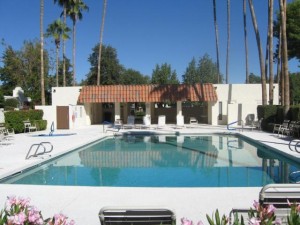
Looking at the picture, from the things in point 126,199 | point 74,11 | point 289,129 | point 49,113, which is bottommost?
point 126,199

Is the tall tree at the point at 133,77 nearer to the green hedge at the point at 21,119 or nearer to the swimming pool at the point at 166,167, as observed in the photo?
the green hedge at the point at 21,119

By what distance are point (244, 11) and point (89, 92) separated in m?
17.6

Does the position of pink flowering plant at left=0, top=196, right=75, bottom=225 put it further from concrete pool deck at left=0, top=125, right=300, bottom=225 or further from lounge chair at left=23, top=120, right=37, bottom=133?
lounge chair at left=23, top=120, right=37, bottom=133

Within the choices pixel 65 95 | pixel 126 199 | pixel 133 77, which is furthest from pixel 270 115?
pixel 133 77

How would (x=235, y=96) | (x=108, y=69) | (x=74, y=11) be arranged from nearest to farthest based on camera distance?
(x=235, y=96), (x=74, y=11), (x=108, y=69)

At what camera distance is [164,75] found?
55.2 meters

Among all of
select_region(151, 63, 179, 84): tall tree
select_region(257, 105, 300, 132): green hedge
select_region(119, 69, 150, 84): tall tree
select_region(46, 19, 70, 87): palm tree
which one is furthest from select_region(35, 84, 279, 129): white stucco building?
select_region(119, 69, 150, 84): tall tree

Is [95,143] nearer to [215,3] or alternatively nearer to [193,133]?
[193,133]

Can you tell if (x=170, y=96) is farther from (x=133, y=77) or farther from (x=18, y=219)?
(x=133, y=77)

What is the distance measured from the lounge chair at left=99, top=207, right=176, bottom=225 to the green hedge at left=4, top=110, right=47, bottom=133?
19592 millimetres

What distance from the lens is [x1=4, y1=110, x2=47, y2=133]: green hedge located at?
22156 millimetres

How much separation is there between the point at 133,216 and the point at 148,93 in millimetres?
26202

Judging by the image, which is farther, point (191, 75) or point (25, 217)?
point (191, 75)

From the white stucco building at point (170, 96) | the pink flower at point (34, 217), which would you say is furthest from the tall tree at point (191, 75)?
the pink flower at point (34, 217)
